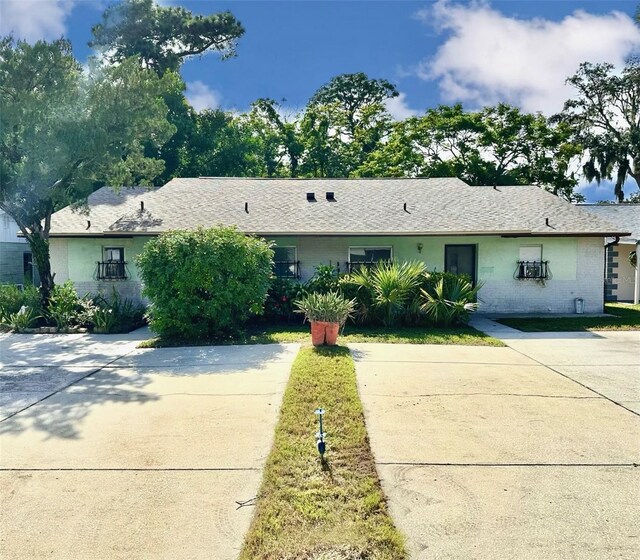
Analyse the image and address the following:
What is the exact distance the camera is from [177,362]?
792cm

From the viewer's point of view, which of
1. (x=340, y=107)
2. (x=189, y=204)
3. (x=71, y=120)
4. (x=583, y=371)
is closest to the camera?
(x=583, y=371)

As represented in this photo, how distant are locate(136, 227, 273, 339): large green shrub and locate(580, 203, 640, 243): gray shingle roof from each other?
1430cm

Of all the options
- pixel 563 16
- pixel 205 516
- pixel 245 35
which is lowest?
pixel 205 516

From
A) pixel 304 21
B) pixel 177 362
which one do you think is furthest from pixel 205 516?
pixel 304 21

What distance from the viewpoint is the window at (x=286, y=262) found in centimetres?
1360

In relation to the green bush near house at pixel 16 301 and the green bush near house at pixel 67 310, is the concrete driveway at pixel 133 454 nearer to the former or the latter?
the green bush near house at pixel 67 310

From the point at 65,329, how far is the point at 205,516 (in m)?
9.49

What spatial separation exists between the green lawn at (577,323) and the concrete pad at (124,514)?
9250 mm

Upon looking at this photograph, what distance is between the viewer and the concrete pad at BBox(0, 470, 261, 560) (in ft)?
9.61

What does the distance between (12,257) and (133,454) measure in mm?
20583

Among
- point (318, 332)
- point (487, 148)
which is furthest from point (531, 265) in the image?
point (487, 148)

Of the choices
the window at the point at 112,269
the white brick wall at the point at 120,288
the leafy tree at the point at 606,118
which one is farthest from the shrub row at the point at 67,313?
the leafy tree at the point at 606,118

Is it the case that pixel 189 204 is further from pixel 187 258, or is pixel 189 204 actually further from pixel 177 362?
pixel 177 362

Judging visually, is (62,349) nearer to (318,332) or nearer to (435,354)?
(318,332)
